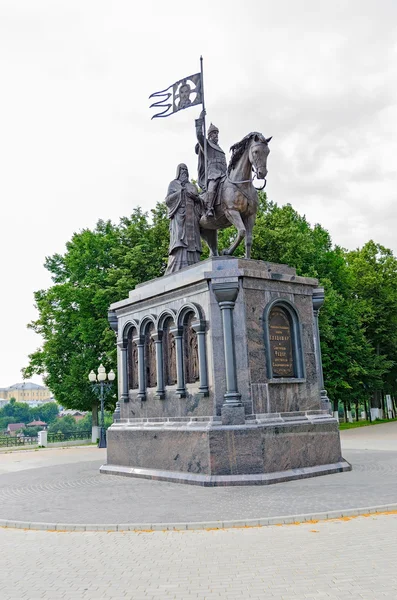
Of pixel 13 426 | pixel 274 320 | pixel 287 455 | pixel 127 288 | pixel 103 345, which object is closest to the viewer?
pixel 287 455

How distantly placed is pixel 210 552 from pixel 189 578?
0.99 m

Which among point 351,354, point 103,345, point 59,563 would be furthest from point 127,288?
point 59,563

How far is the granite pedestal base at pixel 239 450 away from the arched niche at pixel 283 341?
3.25 feet

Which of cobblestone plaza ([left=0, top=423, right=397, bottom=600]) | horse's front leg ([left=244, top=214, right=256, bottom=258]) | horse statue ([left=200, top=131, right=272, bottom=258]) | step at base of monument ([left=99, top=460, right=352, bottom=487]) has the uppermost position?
horse statue ([left=200, top=131, right=272, bottom=258])

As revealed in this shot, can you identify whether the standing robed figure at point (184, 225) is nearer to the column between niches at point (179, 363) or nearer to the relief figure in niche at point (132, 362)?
the column between niches at point (179, 363)

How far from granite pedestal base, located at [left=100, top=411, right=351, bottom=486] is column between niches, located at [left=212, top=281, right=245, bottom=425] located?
213 millimetres

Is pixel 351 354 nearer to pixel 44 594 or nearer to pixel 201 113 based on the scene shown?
pixel 201 113

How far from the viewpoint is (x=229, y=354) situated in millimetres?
12414

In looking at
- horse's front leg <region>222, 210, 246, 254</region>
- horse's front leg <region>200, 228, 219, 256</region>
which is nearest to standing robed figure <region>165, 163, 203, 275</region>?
horse's front leg <region>200, 228, 219, 256</region>

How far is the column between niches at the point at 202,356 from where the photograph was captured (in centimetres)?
1272

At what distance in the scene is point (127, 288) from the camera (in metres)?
29.9

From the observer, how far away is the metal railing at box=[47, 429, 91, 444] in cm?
3685

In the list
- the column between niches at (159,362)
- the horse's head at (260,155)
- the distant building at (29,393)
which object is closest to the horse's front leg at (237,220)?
the horse's head at (260,155)

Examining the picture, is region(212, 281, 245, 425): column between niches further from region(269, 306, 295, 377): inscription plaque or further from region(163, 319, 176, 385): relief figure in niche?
region(163, 319, 176, 385): relief figure in niche
